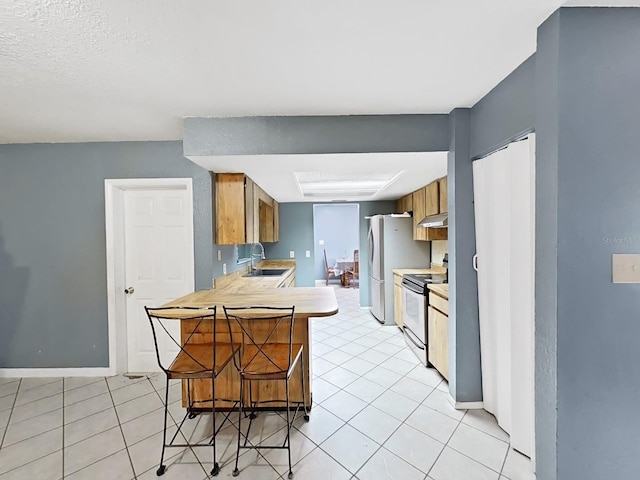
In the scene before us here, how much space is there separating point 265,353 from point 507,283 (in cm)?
166

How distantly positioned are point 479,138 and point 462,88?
39cm

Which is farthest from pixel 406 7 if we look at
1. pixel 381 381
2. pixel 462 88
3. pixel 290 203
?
pixel 290 203

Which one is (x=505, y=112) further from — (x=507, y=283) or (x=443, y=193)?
(x=443, y=193)

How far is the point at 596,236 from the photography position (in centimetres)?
122

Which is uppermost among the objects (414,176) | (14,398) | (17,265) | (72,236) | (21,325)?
(414,176)

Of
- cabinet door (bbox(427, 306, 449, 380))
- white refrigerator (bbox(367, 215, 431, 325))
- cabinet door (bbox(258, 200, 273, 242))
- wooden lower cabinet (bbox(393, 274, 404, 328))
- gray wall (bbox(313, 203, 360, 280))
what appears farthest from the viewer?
gray wall (bbox(313, 203, 360, 280))

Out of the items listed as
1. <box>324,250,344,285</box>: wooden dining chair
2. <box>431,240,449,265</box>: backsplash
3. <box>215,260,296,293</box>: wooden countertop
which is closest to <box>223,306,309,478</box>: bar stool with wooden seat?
<box>215,260,296,293</box>: wooden countertop

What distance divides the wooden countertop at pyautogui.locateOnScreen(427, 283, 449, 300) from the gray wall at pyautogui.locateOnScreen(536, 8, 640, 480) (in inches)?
51.4

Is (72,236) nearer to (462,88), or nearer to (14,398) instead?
(14,398)

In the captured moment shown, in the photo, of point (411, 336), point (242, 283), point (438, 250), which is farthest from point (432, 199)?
point (242, 283)

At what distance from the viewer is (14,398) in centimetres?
250

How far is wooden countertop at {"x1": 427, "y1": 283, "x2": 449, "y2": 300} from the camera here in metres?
2.60

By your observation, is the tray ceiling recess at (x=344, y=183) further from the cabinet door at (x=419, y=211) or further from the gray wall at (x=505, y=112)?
the gray wall at (x=505, y=112)

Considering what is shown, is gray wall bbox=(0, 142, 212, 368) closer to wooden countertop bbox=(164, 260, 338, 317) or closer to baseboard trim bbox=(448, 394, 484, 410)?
wooden countertop bbox=(164, 260, 338, 317)
